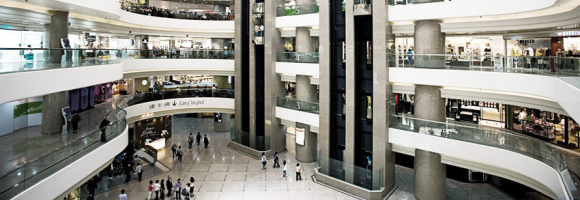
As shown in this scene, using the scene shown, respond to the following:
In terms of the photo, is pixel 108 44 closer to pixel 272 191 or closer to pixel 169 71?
pixel 169 71

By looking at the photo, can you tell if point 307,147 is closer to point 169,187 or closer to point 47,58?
point 169,187

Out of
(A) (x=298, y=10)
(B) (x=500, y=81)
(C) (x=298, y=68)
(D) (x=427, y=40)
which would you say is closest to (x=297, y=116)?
(C) (x=298, y=68)

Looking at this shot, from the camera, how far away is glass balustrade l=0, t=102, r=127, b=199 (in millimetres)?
6848

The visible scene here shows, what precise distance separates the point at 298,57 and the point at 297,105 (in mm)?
2846

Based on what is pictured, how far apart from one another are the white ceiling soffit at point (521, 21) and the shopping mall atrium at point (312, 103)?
0.17 ft

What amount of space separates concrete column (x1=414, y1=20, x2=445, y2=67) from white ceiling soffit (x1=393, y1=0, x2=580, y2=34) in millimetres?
379

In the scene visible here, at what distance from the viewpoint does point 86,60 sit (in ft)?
35.2

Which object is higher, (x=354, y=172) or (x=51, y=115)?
(x=51, y=115)

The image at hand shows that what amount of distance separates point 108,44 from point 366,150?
71.9 feet

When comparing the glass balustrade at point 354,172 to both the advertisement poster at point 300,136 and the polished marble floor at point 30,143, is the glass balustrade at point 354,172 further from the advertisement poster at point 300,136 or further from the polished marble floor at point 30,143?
the polished marble floor at point 30,143

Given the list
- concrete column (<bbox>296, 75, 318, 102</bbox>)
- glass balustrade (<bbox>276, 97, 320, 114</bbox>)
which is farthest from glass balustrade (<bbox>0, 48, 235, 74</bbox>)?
concrete column (<bbox>296, 75, 318, 102</bbox>)

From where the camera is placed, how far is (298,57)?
18.6m

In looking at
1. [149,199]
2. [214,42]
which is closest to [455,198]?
[149,199]

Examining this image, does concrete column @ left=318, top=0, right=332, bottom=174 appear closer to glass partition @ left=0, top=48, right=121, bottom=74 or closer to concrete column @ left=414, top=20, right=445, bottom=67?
concrete column @ left=414, top=20, right=445, bottom=67
